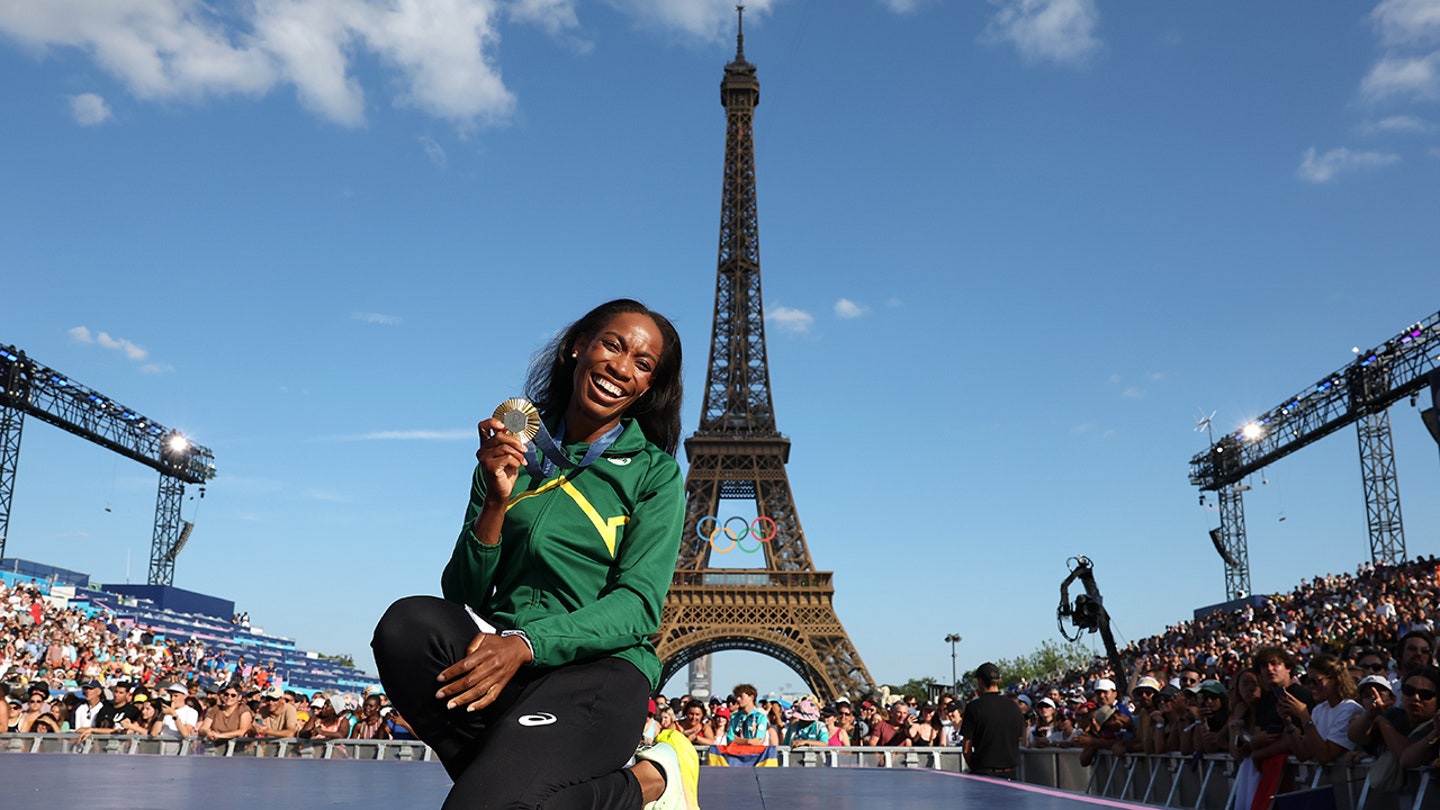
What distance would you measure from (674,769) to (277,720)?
11.7 m

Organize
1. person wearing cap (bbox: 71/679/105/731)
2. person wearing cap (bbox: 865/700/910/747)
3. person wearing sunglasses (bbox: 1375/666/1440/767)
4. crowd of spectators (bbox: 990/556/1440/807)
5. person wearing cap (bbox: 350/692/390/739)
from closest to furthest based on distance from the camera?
person wearing sunglasses (bbox: 1375/666/1440/767), crowd of spectators (bbox: 990/556/1440/807), person wearing cap (bbox: 71/679/105/731), person wearing cap (bbox: 350/692/390/739), person wearing cap (bbox: 865/700/910/747)

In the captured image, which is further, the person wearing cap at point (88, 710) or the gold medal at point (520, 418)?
the person wearing cap at point (88, 710)

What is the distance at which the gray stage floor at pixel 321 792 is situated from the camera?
122 inches

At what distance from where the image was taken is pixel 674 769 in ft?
7.00

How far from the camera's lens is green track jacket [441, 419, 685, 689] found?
1904mm

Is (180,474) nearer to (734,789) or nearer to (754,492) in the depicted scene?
(754,492)

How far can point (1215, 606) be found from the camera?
3512 cm

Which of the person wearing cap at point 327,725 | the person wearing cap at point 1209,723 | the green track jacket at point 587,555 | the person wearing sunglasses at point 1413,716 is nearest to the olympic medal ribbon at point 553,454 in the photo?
the green track jacket at point 587,555

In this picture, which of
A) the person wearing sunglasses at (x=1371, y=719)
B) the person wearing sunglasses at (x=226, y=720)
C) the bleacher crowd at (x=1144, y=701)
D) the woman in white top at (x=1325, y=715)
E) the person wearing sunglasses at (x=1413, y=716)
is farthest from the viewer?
the person wearing sunglasses at (x=226, y=720)

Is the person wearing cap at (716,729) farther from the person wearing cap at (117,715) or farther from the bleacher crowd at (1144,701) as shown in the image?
the person wearing cap at (117,715)

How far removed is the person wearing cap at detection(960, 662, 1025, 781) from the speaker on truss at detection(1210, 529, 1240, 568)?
3710 cm

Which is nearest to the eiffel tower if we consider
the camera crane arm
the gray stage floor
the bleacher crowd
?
the bleacher crowd

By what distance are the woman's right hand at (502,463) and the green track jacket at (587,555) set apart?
0.31ft

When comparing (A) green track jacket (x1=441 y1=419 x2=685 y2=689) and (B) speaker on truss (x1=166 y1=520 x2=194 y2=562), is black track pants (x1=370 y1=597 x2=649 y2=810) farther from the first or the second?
(B) speaker on truss (x1=166 y1=520 x2=194 y2=562)
